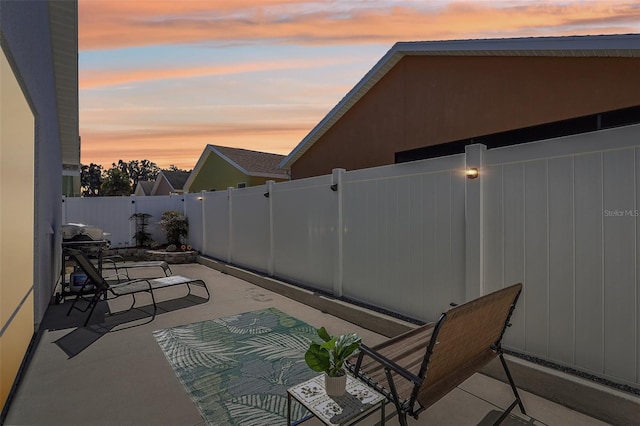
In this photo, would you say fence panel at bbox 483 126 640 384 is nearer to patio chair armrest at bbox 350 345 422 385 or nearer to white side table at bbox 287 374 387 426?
patio chair armrest at bbox 350 345 422 385

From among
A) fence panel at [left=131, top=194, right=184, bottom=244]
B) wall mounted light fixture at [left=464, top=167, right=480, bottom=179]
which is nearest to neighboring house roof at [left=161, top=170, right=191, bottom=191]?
fence panel at [left=131, top=194, right=184, bottom=244]

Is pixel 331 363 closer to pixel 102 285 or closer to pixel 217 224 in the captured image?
pixel 102 285

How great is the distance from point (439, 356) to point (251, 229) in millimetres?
7398

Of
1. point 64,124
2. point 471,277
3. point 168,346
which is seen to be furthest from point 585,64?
point 64,124

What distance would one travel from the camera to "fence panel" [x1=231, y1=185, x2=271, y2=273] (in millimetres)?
8648

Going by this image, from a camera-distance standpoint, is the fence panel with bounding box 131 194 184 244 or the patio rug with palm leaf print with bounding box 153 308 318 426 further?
the fence panel with bounding box 131 194 184 244

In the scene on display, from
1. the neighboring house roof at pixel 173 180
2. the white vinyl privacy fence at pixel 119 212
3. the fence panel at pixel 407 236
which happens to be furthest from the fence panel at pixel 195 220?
the neighboring house roof at pixel 173 180

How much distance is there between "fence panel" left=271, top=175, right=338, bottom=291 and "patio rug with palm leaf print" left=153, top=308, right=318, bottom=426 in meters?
1.23

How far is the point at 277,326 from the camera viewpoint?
5457 millimetres

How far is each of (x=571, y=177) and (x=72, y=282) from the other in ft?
29.7

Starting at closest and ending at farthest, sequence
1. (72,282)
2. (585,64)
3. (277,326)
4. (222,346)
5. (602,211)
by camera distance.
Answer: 1. (602,211)
2. (222,346)
3. (277,326)
4. (585,64)
5. (72,282)

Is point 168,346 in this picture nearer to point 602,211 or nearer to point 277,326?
point 277,326

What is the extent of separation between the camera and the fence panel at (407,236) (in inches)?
173

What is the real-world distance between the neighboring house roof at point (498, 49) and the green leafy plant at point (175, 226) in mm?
6965
